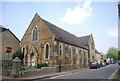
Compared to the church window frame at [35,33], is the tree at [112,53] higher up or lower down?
lower down

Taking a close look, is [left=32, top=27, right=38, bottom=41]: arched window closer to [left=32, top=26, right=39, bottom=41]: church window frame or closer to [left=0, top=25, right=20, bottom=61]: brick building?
[left=32, top=26, right=39, bottom=41]: church window frame

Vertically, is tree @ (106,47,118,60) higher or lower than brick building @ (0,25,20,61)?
lower

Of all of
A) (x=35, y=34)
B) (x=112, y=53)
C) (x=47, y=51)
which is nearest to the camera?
(x=47, y=51)

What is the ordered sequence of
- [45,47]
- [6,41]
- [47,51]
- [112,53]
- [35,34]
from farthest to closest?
[112,53]
[6,41]
[35,34]
[45,47]
[47,51]

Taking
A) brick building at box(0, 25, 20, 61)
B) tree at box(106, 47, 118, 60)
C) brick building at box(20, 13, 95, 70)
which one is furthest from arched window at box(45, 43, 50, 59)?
tree at box(106, 47, 118, 60)

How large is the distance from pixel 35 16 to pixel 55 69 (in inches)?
558

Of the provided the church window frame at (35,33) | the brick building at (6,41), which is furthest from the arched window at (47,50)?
the brick building at (6,41)

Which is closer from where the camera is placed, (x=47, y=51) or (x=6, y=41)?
(x=47, y=51)

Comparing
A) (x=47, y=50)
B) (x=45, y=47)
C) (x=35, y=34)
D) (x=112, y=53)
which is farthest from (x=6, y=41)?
(x=112, y=53)

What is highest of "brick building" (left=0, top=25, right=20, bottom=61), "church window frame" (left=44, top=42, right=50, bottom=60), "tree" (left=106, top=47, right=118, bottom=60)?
"brick building" (left=0, top=25, right=20, bottom=61)

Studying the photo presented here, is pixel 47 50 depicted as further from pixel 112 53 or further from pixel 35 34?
pixel 112 53

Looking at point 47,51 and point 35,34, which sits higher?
point 35,34

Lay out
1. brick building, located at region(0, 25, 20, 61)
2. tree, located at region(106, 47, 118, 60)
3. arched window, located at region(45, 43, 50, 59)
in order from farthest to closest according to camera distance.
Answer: tree, located at region(106, 47, 118, 60)
brick building, located at region(0, 25, 20, 61)
arched window, located at region(45, 43, 50, 59)

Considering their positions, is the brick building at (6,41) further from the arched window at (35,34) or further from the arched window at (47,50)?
the arched window at (47,50)
